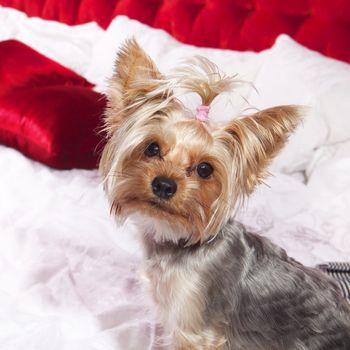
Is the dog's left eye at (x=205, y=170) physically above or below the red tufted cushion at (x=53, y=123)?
above

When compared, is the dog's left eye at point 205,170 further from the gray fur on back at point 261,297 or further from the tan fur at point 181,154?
the gray fur on back at point 261,297

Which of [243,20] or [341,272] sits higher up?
[243,20]

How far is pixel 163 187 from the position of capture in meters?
1.18

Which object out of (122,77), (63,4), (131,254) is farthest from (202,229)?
(63,4)

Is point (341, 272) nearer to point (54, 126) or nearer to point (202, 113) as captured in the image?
point (202, 113)

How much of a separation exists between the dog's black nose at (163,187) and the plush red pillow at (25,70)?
1.55 m

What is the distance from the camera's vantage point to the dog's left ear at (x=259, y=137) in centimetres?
113

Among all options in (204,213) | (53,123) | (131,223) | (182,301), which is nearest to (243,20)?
(53,123)

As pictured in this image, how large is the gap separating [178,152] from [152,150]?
0.25 feet

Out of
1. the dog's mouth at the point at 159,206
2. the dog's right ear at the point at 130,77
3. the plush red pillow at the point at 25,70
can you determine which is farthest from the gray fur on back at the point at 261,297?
the plush red pillow at the point at 25,70

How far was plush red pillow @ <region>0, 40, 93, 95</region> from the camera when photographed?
2.50m

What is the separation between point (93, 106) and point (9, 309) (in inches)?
44.4

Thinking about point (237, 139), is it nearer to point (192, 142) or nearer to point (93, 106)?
point (192, 142)

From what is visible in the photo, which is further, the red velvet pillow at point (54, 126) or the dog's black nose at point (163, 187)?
the red velvet pillow at point (54, 126)
